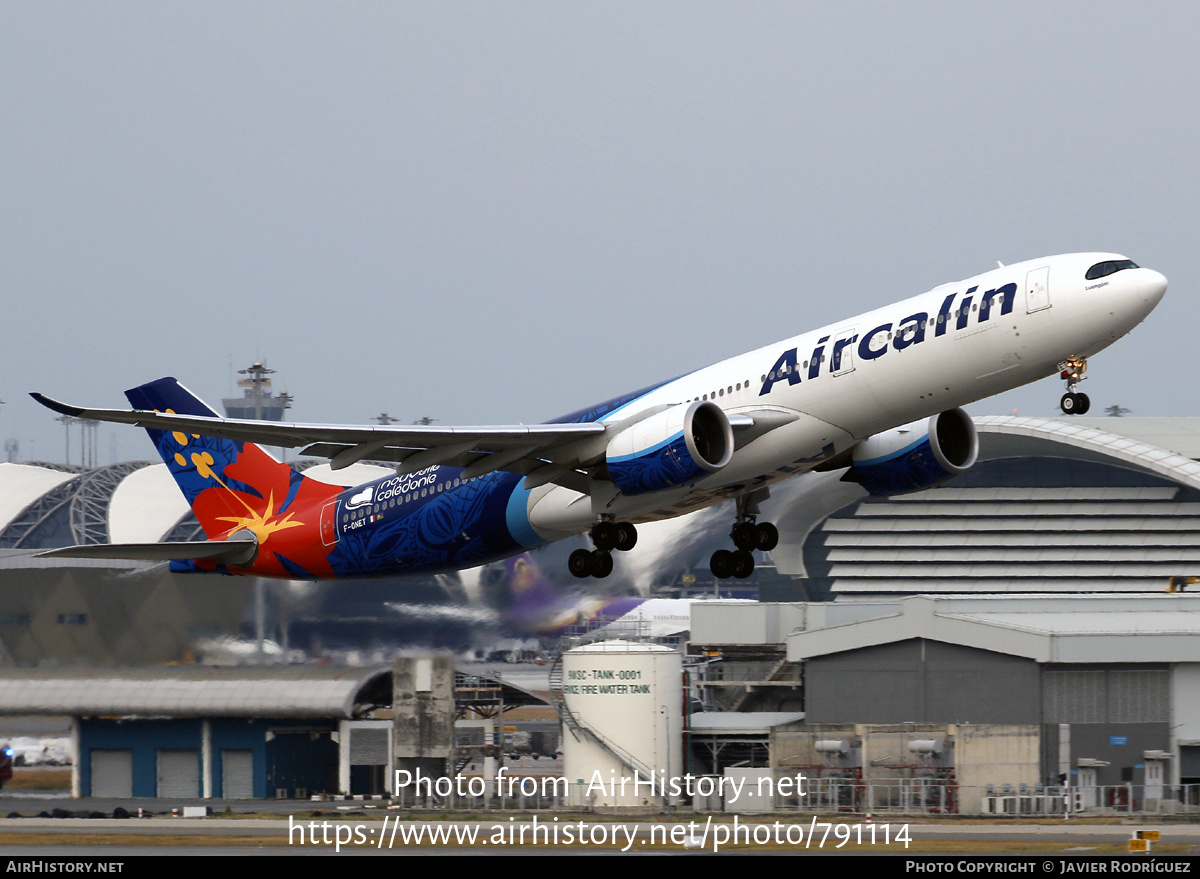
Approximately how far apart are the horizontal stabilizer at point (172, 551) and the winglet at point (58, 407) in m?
5.41

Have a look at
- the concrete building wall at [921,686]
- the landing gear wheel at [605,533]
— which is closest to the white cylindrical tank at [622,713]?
the concrete building wall at [921,686]

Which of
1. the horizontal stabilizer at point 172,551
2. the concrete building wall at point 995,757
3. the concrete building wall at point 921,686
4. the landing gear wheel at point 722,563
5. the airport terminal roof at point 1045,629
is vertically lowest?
the concrete building wall at point 995,757

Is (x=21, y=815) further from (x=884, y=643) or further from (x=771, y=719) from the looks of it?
(x=884, y=643)

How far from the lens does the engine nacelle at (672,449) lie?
90.8 ft

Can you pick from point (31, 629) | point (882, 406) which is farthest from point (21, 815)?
point (882, 406)

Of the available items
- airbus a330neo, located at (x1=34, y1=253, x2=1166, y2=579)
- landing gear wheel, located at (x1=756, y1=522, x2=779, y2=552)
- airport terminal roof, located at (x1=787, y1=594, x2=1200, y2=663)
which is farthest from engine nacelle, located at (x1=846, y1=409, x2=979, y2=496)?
airport terminal roof, located at (x1=787, y1=594, x2=1200, y2=663)

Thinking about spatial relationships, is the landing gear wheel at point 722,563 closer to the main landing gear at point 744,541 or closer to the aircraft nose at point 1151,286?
the main landing gear at point 744,541

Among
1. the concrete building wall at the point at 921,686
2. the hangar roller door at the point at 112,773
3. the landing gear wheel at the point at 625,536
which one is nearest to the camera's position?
A: the landing gear wheel at the point at 625,536

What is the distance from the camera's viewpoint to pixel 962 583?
83.4 meters

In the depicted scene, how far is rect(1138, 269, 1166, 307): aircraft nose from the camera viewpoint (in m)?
25.3

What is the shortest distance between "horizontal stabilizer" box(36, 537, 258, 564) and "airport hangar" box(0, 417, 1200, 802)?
214 inches

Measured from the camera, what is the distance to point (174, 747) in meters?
52.7
